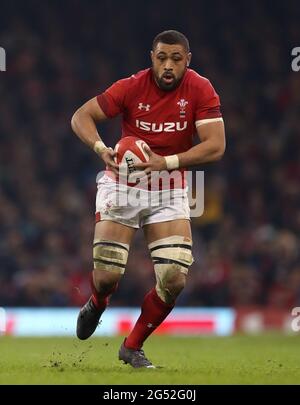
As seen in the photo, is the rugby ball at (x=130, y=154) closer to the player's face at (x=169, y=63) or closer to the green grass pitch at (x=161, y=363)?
the player's face at (x=169, y=63)

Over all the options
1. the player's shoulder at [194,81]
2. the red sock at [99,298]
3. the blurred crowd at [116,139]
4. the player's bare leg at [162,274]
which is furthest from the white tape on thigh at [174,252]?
the blurred crowd at [116,139]

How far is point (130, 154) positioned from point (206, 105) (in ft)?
2.28

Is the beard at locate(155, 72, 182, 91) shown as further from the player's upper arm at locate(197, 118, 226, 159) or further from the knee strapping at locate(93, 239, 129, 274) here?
the knee strapping at locate(93, 239, 129, 274)

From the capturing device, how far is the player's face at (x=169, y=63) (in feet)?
28.8

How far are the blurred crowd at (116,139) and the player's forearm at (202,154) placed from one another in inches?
360

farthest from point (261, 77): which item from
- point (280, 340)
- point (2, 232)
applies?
point (280, 340)

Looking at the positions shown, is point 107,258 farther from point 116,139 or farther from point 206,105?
point 116,139

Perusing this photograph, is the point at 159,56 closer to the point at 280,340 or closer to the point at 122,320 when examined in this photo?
the point at 280,340

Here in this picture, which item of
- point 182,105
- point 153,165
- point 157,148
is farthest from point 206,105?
point 153,165

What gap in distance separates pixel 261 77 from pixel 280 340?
8226 millimetres

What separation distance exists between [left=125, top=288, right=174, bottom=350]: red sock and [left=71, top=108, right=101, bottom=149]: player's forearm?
1.23 m

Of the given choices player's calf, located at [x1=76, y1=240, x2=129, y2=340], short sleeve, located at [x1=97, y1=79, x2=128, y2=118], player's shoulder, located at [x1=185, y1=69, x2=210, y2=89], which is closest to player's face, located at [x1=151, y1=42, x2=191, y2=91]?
player's shoulder, located at [x1=185, y1=69, x2=210, y2=89]

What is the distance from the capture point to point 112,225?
354 inches

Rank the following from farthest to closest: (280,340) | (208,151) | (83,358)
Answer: (280,340), (83,358), (208,151)
